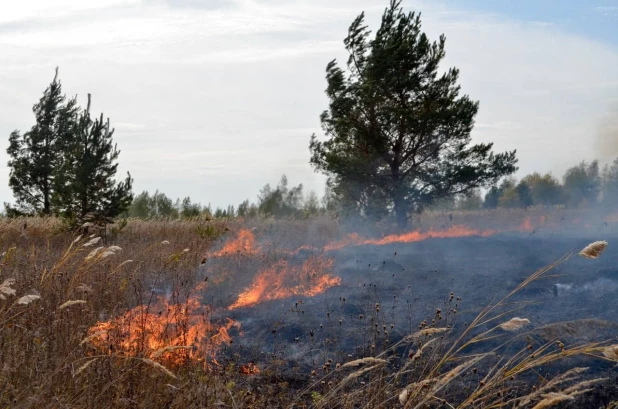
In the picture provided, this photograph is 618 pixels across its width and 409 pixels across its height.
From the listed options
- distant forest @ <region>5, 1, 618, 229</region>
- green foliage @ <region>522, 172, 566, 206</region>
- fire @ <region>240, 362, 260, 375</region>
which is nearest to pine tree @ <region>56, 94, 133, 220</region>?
distant forest @ <region>5, 1, 618, 229</region>

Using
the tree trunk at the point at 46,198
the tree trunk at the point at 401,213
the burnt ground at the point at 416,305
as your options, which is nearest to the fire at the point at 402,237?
the tree trunk at the point at 401,213

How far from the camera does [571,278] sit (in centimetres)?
984

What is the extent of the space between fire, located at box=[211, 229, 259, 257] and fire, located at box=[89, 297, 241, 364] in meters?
4.44

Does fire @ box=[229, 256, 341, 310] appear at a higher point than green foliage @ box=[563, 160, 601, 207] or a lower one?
lower

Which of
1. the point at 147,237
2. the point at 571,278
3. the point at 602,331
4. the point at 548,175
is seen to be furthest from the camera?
the point at 548,175

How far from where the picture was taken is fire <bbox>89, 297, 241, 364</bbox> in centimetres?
510

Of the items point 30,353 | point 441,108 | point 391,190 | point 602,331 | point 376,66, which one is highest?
point 376,66

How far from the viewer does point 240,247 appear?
→ 49.7 feet

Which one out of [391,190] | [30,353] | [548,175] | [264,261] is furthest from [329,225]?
[548,175]

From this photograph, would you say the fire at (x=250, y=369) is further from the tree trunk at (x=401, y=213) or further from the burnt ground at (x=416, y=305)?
the tree trunk at (x=401, y=213)

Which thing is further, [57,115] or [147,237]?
[57,115]

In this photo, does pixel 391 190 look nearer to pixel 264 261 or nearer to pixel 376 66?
pixel 376 66

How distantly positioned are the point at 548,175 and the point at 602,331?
52325 mm

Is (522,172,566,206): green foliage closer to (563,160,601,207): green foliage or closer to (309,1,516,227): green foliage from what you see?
(563,160,601,207): green foliage
